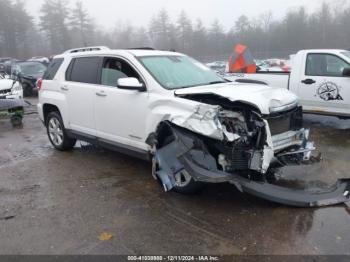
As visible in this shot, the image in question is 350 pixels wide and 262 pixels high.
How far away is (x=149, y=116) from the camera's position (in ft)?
16.0

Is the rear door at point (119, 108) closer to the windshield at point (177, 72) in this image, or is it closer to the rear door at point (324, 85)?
the windshield at point (177, 72)

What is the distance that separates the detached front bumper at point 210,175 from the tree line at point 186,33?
46.5 metres

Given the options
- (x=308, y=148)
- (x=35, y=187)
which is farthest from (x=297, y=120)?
(x=35, y=187)

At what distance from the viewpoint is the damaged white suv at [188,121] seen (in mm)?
4098

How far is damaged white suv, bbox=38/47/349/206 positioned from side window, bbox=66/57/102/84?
0.06ft

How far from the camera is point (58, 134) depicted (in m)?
7.04

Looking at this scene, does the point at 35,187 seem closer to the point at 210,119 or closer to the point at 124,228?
the point at 124,228

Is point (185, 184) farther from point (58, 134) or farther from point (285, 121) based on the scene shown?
point (58, 134)

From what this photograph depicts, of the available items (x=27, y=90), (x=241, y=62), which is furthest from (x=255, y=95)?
(x=27, y=90)

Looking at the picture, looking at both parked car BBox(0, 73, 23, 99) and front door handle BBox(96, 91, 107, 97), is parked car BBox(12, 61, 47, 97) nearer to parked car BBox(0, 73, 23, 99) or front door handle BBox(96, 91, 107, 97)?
parked car BBox(0, 73, 23, 99)

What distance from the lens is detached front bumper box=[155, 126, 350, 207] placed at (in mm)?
3998

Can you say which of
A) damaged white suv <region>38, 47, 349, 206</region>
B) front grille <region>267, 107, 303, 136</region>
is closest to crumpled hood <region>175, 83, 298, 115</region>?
damaged white suv <region>38, 47, 349, 206</region>

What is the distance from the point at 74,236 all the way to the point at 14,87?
29.0 feet

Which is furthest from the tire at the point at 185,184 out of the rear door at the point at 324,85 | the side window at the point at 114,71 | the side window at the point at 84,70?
the rear door at the point at 324,85
